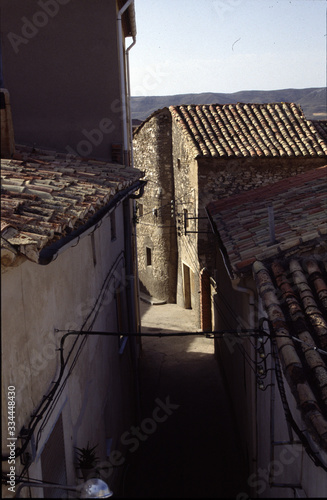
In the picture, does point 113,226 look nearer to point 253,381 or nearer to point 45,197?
point 253,381

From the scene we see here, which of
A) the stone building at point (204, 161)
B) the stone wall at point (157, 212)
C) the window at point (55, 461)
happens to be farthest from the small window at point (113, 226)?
the stone wall at point (157, 212)

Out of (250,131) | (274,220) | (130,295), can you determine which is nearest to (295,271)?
(274,220)

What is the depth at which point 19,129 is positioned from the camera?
8523mm

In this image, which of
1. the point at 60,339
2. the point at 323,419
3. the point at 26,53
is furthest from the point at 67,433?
the point at 26,53

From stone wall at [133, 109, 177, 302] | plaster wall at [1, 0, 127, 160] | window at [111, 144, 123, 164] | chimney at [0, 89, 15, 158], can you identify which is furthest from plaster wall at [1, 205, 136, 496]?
stone wall at [133, 109, 177, 302]

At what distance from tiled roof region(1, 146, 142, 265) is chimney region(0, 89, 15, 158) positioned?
16 centimetres

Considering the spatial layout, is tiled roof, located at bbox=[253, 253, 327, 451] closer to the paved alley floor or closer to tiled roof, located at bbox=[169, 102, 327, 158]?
the paved alley floor

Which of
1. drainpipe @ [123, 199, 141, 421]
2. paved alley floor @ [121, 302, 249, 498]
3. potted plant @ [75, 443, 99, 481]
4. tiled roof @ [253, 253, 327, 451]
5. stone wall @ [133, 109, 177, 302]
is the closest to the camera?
tiled roof @ [253, 253, 327, 451]

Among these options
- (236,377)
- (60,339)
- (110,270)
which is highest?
(110,270)

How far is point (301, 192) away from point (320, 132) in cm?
814

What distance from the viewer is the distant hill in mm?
43875

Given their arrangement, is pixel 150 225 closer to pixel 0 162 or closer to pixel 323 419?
pixel 0 162

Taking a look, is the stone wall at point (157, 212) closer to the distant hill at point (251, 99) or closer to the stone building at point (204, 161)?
the stone building at point (204, 161)

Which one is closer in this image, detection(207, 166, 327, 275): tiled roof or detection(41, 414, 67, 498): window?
detection(41, 414, 67, 498): window
